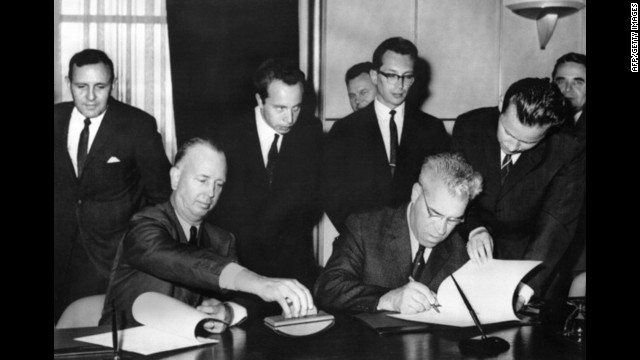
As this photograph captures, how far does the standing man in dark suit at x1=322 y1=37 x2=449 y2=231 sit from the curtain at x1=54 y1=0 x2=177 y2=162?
84 cm

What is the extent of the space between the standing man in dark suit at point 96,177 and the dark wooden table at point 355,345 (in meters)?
1.00

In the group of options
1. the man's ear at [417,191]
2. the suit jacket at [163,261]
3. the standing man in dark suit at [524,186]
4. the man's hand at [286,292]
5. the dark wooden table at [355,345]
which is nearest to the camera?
the dark wooden table at [355,345]

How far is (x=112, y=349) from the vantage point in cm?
169

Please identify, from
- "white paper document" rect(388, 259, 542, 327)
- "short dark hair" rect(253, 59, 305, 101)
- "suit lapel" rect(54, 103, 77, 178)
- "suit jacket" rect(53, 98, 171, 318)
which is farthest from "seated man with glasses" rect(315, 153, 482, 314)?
"suit lapel" rect(54, 103, 77, 178)

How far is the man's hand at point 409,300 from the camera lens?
2.04 metres

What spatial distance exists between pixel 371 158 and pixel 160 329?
1.55m

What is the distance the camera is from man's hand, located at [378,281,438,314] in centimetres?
204

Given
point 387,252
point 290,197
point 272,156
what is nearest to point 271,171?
point 272,156

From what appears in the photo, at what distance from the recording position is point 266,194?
2984 millimetres

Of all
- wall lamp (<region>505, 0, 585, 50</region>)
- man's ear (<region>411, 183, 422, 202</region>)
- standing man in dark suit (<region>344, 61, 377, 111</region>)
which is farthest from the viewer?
standing man in dark suit (<region>344, 61, 377, 111</region>)

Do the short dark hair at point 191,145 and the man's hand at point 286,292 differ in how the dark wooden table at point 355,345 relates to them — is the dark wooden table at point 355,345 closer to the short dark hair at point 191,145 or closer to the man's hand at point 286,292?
the man's hand at point 286,292

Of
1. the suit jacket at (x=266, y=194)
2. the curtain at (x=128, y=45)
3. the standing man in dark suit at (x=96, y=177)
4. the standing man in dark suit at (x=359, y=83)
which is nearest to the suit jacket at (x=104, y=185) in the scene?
the standing man in dark suit at (x=96, y=177)

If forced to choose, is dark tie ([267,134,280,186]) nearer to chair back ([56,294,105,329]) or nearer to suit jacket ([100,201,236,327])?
suit jacket ([100,201,236,327])
